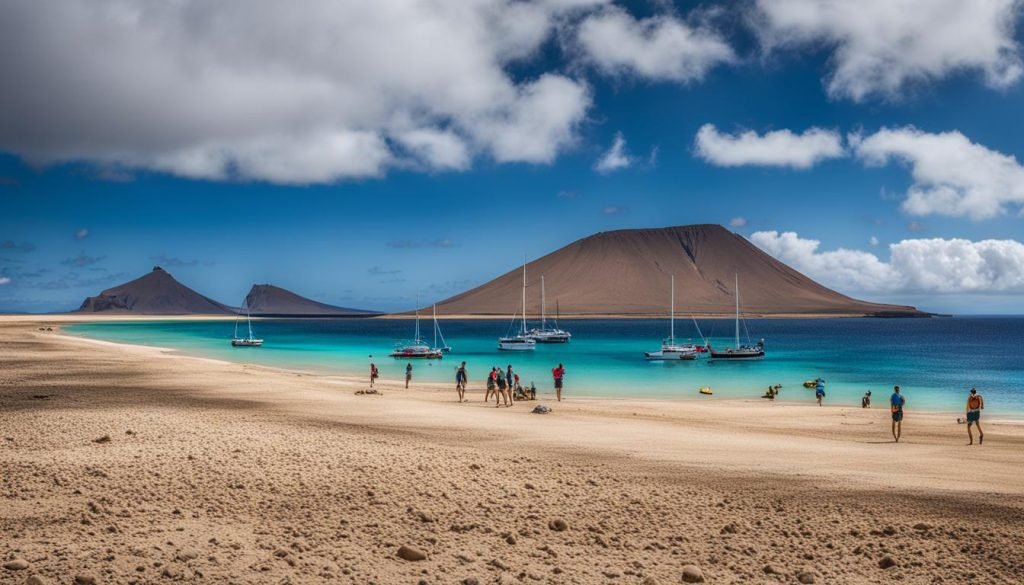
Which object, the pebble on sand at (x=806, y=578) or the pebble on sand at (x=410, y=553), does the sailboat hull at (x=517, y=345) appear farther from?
the pebble on sand at (x=806, y=578)

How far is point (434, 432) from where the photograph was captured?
17.6 meters

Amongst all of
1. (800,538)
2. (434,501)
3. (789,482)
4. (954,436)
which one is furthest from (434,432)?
(954,436)

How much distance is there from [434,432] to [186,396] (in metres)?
12.3

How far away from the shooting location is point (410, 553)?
8.25m

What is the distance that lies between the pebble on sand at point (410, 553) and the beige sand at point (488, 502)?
13 centimetres

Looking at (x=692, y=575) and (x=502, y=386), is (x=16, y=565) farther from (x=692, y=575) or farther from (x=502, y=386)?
(x=502, y=386)

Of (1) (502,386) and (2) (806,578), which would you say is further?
(1) (502,386)

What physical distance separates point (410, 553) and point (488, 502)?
8.19ft

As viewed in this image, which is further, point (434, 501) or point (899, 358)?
point (899, 358)

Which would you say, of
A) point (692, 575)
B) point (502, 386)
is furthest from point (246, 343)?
point (692, 575)

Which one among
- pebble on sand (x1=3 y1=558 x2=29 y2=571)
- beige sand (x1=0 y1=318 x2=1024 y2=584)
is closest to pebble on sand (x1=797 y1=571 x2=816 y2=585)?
beige sand (x1=0 y1=318 x2=1024 y2=584)

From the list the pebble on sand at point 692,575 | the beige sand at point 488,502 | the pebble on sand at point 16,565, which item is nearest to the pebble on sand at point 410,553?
the beige sand at point 488,502

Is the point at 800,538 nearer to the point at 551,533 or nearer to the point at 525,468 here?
the point at 551,533

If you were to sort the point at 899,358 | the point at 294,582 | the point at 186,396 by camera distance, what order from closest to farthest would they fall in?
the point at 294,582, the point at 186,396, the point at 899,358
